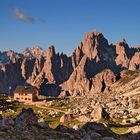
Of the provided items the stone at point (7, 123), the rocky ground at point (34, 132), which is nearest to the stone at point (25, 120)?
the rocky ground at point (34, 132)

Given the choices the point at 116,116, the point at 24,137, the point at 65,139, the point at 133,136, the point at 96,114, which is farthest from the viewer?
the point at 116,116

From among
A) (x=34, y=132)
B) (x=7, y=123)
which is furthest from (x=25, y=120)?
(x=34, y=132)

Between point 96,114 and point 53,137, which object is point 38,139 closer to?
point 53,137

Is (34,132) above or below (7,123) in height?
below

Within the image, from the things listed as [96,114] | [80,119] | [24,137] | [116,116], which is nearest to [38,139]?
[24,137]

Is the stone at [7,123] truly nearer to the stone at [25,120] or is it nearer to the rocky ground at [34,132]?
the rocky ground at [34,132]

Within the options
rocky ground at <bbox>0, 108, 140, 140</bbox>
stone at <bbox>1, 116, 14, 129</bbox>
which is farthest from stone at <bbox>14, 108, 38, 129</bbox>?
stone at <bbox>1, 116, 14, 129</bbox>

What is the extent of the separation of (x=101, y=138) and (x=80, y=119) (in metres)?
58.6

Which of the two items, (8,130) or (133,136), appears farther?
(133,136)

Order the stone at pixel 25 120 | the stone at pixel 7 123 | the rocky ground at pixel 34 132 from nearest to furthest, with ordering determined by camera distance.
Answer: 1. the rocky ground at pixel 34 132
2. the stone at pixel 7 123
3. the stone at pixel 25 120

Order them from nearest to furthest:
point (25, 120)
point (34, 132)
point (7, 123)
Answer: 1. point (34, 132)
2. point (7, 123)
3. point (25, 120)

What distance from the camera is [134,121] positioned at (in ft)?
335

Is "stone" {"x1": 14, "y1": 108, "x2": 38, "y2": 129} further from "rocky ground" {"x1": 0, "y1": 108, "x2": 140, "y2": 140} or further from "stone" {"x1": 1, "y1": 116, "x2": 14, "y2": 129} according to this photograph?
"stone" {"x1": 1, "y1": 116, "x2": 14, "y2": 129}

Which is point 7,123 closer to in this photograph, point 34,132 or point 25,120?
point 25,120
